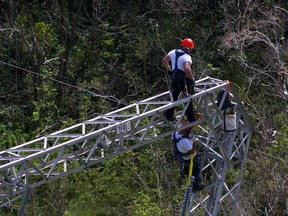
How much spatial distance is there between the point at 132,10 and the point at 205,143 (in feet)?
52.2

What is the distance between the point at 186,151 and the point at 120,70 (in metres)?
15.5

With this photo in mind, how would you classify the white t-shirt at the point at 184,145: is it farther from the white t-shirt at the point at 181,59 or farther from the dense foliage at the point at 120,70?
the dense foliage at the point at 120,70

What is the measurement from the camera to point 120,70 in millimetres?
31250

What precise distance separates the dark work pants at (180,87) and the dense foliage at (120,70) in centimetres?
837

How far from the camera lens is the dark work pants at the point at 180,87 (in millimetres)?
15594

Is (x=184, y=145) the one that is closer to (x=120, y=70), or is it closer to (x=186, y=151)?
(x=186, y=151)

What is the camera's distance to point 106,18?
32344mm

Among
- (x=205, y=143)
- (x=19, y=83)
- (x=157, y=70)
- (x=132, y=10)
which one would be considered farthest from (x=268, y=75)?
(x=205, y=143)

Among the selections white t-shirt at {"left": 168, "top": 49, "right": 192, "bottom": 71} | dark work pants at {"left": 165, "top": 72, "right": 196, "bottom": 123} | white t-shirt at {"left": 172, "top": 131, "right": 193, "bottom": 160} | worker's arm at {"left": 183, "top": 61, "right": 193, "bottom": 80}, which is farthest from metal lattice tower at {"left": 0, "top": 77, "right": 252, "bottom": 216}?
white t-shirt at {"left": 168, "top": 49, "right": 192, "bottom": 71}

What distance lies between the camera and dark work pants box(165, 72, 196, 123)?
15.6m

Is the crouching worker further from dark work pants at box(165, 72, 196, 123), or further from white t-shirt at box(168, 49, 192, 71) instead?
white t-shirt at box(168, 49, 192, 71)

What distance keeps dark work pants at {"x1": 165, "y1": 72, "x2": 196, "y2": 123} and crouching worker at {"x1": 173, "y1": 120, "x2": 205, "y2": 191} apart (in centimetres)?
21

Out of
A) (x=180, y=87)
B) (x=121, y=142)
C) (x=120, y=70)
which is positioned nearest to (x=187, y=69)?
(x=180, y=87)

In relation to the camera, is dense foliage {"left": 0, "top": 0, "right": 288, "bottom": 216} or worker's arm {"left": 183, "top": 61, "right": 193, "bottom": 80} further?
dense foliage {"left": 0, "top": 0, "right": 288, "bottom": 216}
